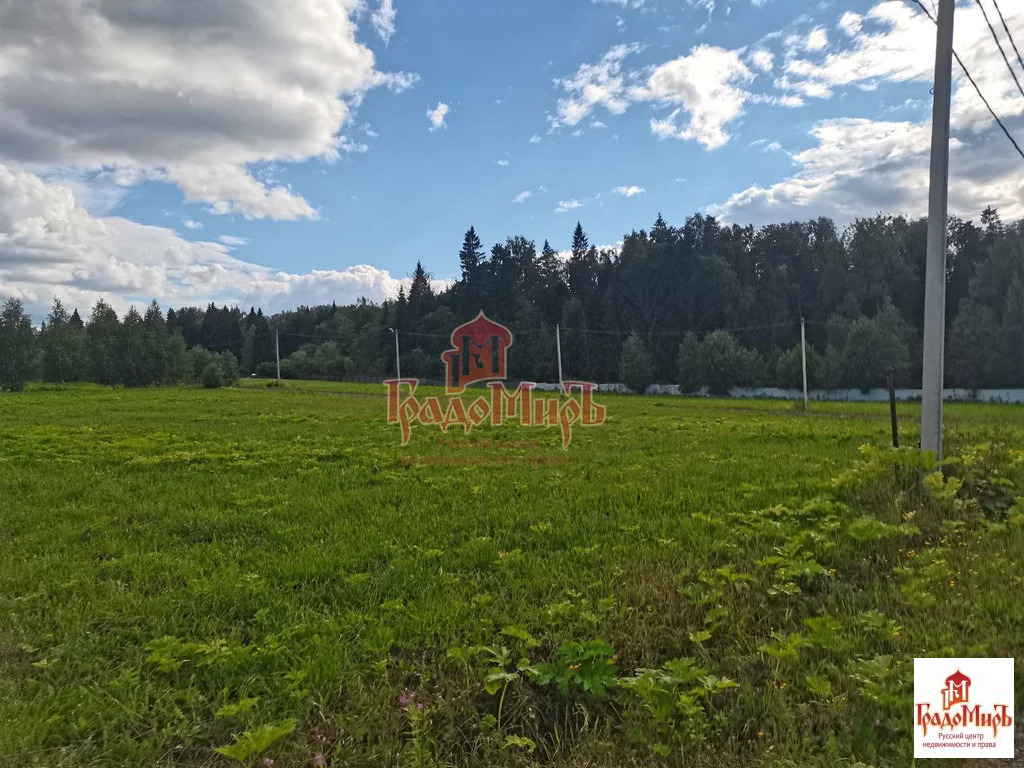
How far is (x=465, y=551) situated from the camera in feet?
17.8

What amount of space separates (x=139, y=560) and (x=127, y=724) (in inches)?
99.1

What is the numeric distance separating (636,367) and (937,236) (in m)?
45.6

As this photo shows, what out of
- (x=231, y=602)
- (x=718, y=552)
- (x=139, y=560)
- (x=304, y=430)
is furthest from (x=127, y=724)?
(x=304, y=430)

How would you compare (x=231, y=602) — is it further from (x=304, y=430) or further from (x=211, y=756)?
(x=304, y=430)

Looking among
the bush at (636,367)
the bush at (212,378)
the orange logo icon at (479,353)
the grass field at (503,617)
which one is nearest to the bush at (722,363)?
the bush at (636,367)

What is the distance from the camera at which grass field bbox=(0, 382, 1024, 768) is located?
305 centimetres

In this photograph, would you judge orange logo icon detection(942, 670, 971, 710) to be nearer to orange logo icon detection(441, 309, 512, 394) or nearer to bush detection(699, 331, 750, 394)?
orange logo icon detection(441, 309, 512, 394)

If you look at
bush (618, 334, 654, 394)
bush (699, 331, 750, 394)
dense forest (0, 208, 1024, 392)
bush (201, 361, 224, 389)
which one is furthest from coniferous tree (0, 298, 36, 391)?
bush (699, 331, 750, 394)

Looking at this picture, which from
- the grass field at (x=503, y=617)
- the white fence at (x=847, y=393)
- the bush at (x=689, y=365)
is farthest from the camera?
the bush at (x=689, y=365)

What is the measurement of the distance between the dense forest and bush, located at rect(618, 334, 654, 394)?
0.33ft

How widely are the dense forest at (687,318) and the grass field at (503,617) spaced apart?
39.9 m

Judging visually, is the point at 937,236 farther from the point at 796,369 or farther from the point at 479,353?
the point at 796,369

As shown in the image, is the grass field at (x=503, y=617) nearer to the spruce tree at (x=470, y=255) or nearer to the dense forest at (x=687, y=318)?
the dense forest at (x=687, y=318)

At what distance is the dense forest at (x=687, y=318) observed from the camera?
135 ft
